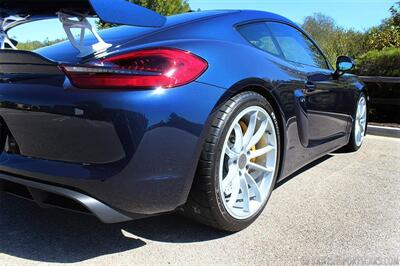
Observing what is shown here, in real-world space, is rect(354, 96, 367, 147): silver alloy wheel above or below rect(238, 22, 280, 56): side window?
below

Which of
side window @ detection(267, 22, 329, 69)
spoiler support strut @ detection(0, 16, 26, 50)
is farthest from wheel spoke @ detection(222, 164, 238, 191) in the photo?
spoiler support strut @ detection(0, 16, 26, 50)

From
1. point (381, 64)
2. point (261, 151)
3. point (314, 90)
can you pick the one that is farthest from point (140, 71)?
point (381, 64)

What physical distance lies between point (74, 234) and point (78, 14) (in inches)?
53.7

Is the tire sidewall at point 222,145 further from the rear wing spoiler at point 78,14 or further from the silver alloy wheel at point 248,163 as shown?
the rear wing spoiler at point 78,14

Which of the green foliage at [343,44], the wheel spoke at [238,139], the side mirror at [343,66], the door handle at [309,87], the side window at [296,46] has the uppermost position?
the side window at [296,46]

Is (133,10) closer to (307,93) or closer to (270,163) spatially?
(270,163)

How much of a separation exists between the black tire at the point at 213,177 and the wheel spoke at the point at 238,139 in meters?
0.17

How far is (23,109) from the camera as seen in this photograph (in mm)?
2477

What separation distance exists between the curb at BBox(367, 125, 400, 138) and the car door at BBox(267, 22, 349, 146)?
2.17 meters

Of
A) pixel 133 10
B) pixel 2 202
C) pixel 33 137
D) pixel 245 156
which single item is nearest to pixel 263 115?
pixel 245 156

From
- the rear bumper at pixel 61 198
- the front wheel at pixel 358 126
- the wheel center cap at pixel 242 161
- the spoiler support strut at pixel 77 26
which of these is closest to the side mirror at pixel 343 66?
the front wheel at pixel 358 126

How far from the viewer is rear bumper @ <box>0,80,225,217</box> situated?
90.3 inches

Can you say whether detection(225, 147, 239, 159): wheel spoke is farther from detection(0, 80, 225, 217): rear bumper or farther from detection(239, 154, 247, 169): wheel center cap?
detection(0, 80, 225, 217): rear bumper

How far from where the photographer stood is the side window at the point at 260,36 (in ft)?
10.6
